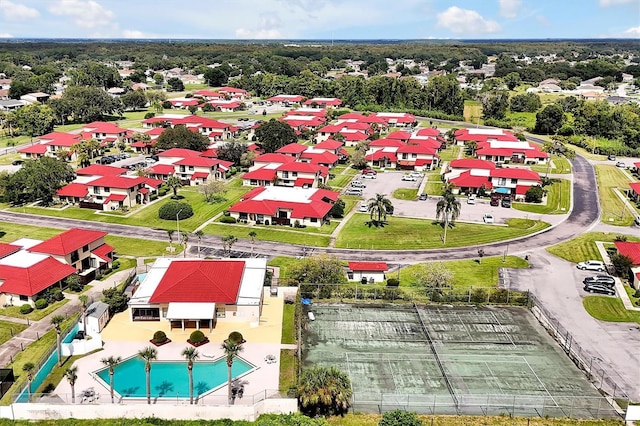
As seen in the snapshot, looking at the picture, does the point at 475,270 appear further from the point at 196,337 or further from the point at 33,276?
the point at 33,276

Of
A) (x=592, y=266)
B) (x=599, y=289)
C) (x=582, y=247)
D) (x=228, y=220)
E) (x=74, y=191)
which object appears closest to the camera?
(x=599, y=289)

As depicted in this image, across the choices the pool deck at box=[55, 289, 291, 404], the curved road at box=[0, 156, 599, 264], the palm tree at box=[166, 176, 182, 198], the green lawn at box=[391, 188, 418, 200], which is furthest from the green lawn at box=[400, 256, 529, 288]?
the palm tree at box=[166, 176, 182, 198]

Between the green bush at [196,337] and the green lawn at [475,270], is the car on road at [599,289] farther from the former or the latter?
the green bush at [196,337]

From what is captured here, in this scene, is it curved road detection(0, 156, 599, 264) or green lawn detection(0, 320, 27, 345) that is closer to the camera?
green lawn detection(0, 320, 27, 345)

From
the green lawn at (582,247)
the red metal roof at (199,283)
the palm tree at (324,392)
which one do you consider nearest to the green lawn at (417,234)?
the green lawn at (582,247)

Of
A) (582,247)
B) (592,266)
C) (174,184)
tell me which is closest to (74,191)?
(174,184)

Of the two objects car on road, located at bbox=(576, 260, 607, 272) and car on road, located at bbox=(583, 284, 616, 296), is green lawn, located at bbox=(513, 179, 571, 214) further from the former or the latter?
car on road, located at bbox=(583, 284, 616, 296)
